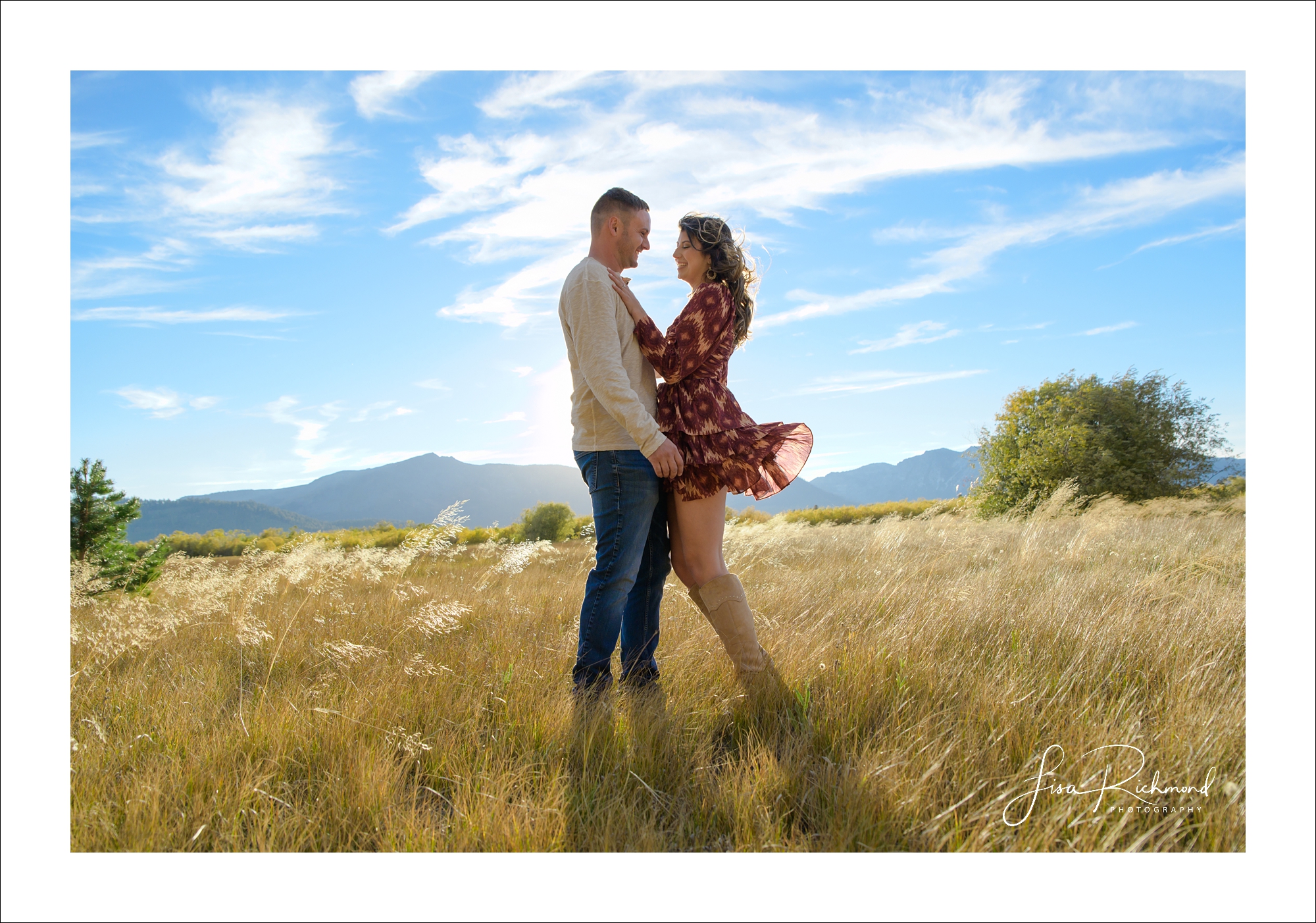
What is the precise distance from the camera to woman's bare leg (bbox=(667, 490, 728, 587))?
2547 millimetres

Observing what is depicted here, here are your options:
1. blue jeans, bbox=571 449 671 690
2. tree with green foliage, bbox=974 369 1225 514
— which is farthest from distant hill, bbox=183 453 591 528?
tree with green foliage, bbox=974 369 1225 514

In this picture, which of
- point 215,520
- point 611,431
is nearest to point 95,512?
point 611,431

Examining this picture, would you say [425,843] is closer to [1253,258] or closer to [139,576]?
[1253,258]

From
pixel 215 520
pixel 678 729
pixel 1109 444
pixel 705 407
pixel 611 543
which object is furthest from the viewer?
pixel 1109 444

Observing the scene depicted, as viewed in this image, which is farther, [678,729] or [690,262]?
[690,262]

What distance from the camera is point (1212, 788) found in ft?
5.79

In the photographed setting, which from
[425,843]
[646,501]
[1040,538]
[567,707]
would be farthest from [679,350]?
[1040,538]

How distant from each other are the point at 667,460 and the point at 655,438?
95mm

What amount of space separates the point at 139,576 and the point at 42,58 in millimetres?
4471

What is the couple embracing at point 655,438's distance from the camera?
7.84ft

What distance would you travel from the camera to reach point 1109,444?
16.8 meters

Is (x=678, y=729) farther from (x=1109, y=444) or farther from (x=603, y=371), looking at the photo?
(x=1109, y=444)

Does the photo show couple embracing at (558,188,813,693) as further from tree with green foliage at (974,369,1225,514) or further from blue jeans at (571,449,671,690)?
tree with green foliage at (974,369,1225,514)

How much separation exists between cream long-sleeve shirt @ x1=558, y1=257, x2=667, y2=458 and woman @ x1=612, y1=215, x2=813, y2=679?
0.08 meters
